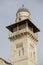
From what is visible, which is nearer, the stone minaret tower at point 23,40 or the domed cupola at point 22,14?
the stone minaret tower at point 23,40

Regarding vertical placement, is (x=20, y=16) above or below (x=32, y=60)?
above

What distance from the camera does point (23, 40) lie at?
4184cm

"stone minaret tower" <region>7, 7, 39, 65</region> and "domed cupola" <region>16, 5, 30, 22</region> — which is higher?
"domed cupola" <region>16, 5, 30, 22</region>

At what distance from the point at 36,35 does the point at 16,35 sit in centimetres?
413

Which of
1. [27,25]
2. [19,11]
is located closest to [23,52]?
[27,25]

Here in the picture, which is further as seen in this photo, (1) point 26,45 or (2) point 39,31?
(2) point 39,31

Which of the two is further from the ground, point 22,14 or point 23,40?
point 22,14

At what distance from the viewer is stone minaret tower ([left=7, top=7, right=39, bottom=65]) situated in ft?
134

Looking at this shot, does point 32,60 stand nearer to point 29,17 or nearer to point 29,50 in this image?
point 29,50

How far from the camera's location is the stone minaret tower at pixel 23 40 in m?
40.8

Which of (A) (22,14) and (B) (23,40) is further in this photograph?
(A) (22,14)

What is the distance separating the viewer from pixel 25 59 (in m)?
40.3

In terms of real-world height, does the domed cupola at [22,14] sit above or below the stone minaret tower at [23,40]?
above

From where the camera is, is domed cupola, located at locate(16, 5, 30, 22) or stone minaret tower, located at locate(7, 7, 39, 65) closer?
stone minaret tower, located at locate(7, 7, 39, 65)
